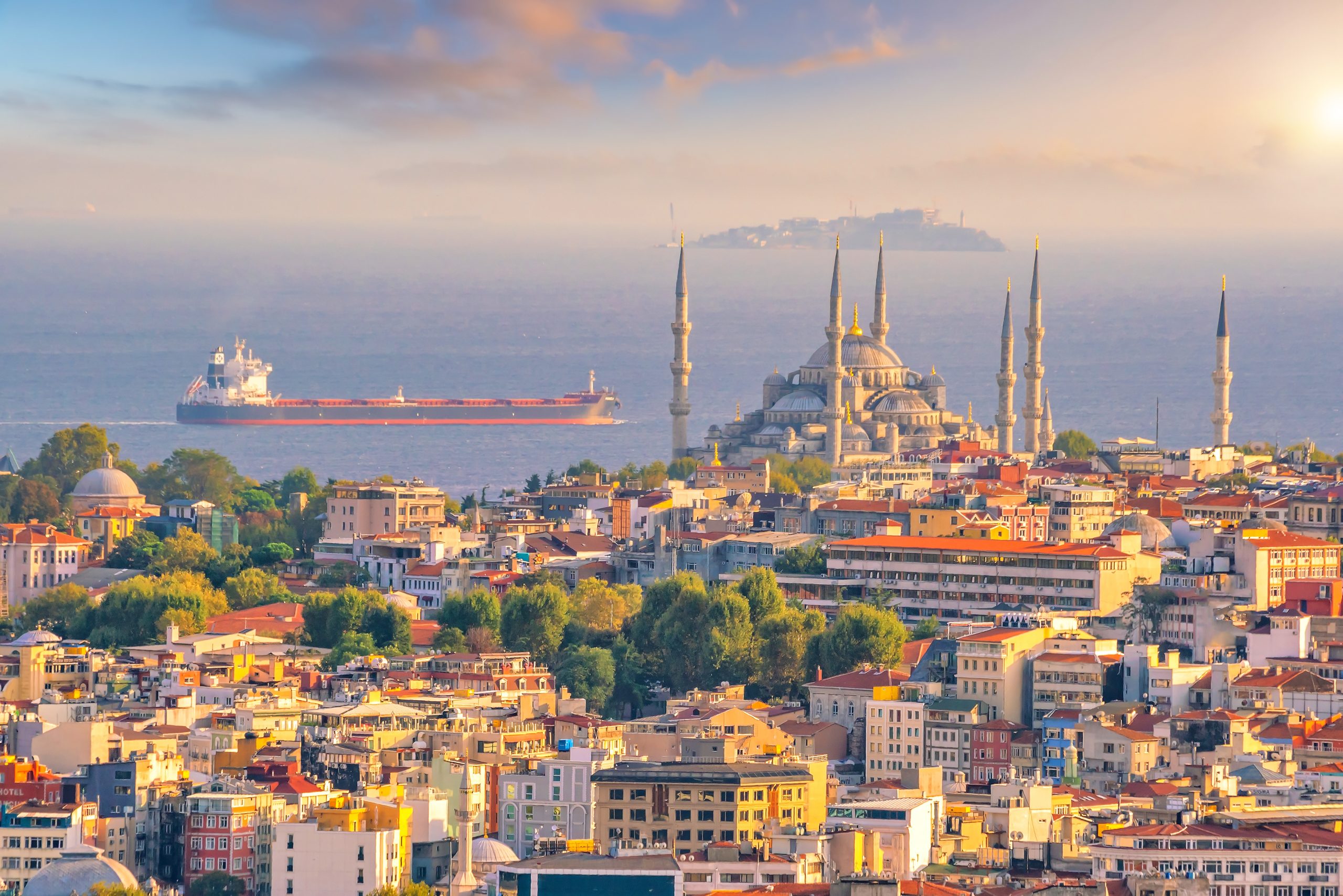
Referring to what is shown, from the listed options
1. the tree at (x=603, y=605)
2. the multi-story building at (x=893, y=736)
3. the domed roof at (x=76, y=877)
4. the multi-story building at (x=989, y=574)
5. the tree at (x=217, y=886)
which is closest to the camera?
the domed roof at (x=76, y=877)

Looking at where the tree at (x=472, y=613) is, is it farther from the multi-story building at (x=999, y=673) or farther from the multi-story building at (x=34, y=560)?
the multi-story building at (x=34, y=560)

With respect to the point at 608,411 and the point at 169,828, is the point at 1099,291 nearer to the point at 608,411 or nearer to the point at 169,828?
the point at 608,411

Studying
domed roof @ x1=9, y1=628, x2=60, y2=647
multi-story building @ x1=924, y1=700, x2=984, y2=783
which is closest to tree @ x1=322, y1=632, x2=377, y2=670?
domed roof @ x1=9, y1=628, x2=60, y2=647

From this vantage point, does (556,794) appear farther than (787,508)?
No

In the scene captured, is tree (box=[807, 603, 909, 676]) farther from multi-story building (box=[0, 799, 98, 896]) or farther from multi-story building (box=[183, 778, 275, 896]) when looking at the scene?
multi-story building (box=[0, 799, 98, 896])

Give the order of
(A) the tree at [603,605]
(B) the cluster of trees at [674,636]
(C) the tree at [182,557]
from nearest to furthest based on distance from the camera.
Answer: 1. (B) the cluster of trees at [674,636]
2. (A) the tree at [603,605]
3. (C) the tree at [182,557]

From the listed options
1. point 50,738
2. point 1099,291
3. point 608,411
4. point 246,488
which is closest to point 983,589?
point 50,738

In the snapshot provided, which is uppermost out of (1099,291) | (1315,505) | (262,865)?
(1099,291)

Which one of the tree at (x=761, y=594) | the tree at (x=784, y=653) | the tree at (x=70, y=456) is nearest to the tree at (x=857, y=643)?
the tree at (x=784, y=653)
